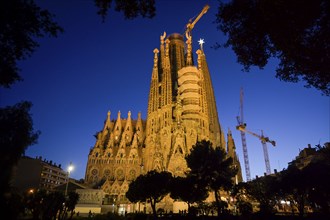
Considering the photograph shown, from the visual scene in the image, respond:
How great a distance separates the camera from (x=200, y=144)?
36.4 meters

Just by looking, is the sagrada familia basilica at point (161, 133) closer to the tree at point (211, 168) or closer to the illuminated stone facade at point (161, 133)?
the illuminated stone facade at point (161, 133)

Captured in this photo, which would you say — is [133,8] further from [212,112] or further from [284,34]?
[212,112]

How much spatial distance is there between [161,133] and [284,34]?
191ft

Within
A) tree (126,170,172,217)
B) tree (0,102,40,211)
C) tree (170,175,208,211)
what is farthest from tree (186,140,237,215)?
tree (0,102,40,211)

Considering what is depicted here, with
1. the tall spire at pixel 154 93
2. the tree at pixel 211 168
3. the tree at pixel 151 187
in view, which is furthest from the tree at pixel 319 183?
the tall spire at pixel 154 93

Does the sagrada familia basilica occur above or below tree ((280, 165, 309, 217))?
above

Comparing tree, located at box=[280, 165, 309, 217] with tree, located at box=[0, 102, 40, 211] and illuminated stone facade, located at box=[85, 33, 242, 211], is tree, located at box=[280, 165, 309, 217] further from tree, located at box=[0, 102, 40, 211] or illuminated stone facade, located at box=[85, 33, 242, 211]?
tree, located at box=[0, 102, 40, 211]

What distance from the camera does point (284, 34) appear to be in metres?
13.3

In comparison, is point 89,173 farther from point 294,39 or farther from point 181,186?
point 294,39

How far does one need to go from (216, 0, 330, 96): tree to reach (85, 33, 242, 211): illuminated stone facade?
1896 inches

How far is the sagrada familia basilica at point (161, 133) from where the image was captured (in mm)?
65375

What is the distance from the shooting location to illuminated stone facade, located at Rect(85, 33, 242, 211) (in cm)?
6544

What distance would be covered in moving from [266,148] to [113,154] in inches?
3755

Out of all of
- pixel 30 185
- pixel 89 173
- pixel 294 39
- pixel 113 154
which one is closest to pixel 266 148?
pixel 113 154
